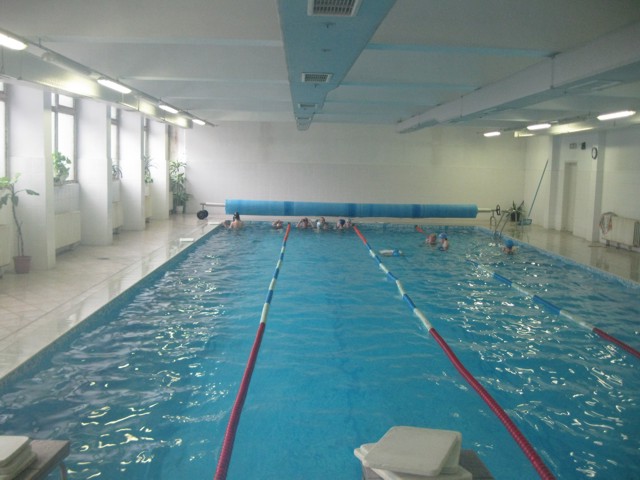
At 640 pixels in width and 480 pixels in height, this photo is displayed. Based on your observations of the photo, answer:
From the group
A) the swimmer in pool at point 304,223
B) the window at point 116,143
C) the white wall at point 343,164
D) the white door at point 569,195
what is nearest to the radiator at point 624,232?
the white door at point 569,195

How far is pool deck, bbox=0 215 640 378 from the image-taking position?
5191 millimetres

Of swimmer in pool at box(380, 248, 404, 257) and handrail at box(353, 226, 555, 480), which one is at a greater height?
swimmer in pool at box(380, 248, 404, 257)

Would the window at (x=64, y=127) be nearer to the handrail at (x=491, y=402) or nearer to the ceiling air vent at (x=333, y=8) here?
the handrail at (x=491, y=402)

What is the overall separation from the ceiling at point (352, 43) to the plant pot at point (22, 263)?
243 cm

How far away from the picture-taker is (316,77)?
619cm

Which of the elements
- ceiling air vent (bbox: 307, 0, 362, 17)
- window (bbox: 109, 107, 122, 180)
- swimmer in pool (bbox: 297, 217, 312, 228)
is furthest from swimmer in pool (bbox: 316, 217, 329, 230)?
ceiling air vent (bbox: 307, 0, 362, 17)

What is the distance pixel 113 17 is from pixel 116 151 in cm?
844

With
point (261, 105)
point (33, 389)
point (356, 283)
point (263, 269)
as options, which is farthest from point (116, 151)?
point (33, 389)

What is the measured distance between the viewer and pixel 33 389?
14.0ft

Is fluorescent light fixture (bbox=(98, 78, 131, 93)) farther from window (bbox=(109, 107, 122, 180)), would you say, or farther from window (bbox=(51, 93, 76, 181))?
window (bbox=(109, 107, 122, 180))

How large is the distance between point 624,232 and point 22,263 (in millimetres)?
11300

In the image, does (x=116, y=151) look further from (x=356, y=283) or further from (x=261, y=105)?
(x=356, y=283)

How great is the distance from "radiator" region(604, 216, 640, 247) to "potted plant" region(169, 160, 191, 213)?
11375 millimetres

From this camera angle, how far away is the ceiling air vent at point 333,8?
3.34 metres
